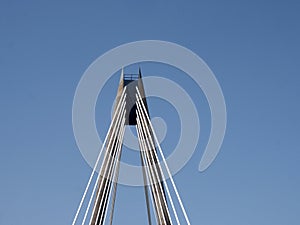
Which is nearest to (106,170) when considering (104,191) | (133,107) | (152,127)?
(104,191)

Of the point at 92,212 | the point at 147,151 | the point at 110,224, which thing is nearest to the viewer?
the point at 92,212

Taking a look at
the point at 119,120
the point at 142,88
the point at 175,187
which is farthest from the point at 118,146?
the point at 175,187

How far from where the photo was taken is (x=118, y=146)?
29.4 meters

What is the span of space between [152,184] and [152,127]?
2551 millimetres

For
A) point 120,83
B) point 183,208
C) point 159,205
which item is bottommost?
point 183,208

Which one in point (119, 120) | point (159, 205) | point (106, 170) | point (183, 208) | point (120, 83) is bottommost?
point (183, 208)

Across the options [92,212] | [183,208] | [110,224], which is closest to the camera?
[183,208]

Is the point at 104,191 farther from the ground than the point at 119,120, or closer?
closer

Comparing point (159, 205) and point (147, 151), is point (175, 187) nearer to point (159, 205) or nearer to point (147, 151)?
point (159, 205)

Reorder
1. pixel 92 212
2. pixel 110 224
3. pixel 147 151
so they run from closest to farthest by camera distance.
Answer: pixel 92 212 → pixel 147 151 → pixel 110 224

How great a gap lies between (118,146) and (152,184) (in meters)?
2.89

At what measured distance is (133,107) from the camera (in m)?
31.6

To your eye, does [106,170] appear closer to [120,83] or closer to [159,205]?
[159,205]

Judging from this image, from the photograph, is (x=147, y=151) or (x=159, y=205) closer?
(x=159, y=205)
